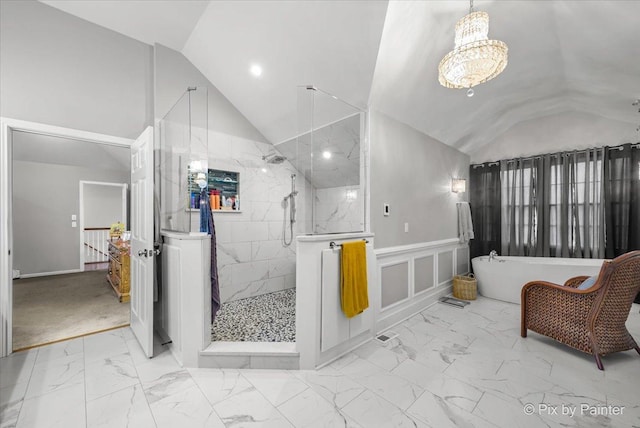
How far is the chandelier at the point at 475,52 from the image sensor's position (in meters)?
1.82

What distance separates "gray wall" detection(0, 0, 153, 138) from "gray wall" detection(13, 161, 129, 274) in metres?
3.36

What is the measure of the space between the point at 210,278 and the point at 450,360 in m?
2.19

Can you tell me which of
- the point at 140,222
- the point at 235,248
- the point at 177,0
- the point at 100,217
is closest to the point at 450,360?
the point at 235,248

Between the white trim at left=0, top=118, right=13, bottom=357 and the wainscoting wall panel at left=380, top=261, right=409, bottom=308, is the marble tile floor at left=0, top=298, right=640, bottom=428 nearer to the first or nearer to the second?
the white trim at left=0, top=118, right=13, bottom=357

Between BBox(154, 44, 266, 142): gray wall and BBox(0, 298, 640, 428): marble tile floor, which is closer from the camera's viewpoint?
BBox(0, 298, 640, 428): marble tile floor

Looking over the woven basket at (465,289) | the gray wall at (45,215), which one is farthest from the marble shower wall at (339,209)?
the gray wall at (45,215)

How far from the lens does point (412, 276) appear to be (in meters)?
3.16

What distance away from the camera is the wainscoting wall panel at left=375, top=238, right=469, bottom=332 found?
277 cm

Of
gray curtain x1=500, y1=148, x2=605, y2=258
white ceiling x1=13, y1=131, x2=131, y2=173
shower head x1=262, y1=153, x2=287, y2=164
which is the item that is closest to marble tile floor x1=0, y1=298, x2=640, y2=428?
gray curtain x1=500, y1=148, x2=605, y2=258

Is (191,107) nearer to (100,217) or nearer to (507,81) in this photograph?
(507,81)

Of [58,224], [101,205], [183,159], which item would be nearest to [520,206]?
[183,159]

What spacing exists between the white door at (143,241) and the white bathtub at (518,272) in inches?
171

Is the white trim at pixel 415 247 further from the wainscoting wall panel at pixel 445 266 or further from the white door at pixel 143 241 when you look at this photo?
the white door at pixel 143 241

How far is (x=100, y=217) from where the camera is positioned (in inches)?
250
